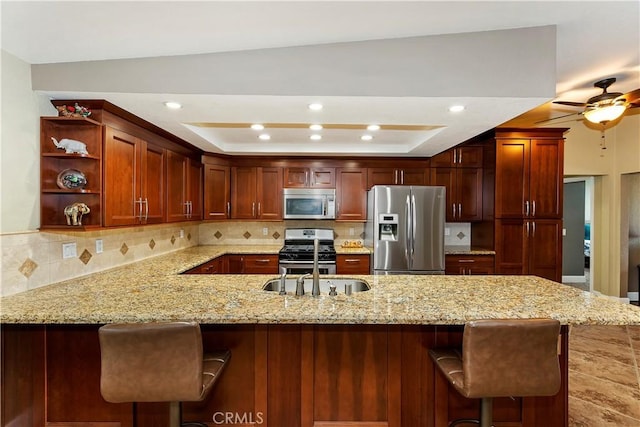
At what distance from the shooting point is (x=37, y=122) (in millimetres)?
2100

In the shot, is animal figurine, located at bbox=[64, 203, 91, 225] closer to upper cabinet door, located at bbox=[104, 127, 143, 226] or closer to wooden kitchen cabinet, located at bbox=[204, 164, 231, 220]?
upper cabinet door, located at bbox=[104, 127, 143, 226]

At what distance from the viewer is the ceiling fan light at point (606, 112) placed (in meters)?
2.92

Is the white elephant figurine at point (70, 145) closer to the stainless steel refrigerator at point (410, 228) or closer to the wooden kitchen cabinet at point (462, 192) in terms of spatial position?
the stainless steel refrigerator at point (410, 228)

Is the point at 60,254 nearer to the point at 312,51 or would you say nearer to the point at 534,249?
the point at 312,51

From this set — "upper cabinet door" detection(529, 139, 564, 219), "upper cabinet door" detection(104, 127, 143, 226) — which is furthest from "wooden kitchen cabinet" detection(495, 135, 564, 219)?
"upper cabinet door" detection(104, 127, 143, 226)

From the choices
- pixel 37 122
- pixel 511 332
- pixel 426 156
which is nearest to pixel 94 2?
pixel 37 122

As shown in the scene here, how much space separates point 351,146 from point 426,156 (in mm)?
1022

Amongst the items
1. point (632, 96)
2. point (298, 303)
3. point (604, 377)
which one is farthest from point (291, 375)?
point (632, 96)

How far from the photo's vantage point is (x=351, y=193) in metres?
4.46

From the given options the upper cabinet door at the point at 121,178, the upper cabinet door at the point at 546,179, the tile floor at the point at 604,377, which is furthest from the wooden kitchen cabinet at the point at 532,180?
the upper cabinet door at the point at 121,178

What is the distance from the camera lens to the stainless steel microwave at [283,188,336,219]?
14.4ft

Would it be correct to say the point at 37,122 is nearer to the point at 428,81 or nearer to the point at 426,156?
the point at 428,81

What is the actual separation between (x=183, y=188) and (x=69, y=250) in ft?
4.60

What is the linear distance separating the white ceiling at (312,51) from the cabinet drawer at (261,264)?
2.21m
